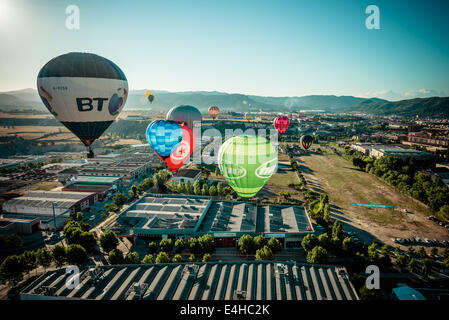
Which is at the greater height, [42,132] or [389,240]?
[42,132]

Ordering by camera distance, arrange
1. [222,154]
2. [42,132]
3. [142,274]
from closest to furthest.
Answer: [142,274], [222,154], [42,132]

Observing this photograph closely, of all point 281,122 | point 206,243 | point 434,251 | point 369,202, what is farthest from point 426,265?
point 281,122

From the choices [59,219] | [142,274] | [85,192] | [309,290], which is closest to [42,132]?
[85,192]

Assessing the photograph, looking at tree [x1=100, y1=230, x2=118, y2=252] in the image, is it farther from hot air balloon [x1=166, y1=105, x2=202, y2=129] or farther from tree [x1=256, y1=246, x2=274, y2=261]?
hot air balloon [x1=166, y1=105, x2=202, y2=129]

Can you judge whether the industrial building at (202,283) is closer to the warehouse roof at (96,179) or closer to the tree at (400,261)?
the tree at (400,261)
